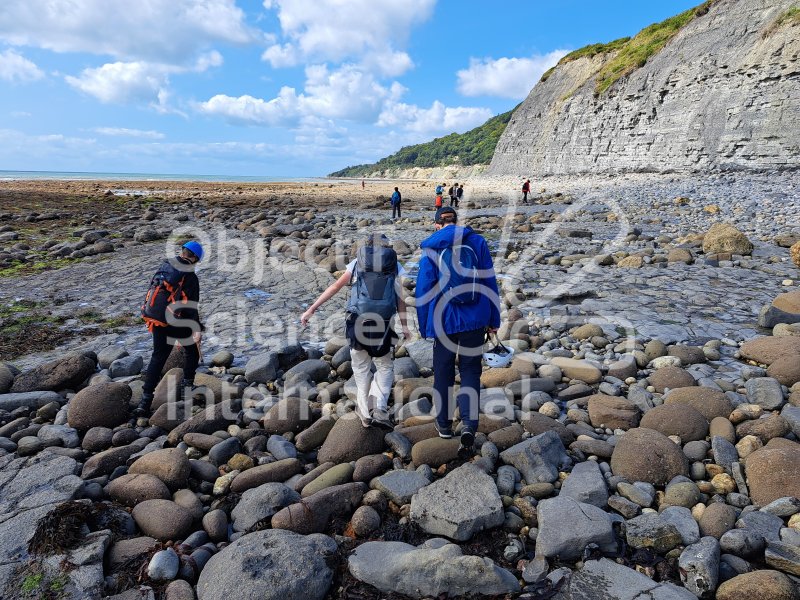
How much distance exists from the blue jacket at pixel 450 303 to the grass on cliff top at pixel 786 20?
36307mm

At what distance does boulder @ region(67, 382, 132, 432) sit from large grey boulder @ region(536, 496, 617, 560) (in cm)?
416

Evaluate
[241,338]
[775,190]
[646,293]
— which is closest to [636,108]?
[775,190]

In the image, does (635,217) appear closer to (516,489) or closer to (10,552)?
(516,489)

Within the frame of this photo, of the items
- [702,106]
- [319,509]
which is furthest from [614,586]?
[702,106]

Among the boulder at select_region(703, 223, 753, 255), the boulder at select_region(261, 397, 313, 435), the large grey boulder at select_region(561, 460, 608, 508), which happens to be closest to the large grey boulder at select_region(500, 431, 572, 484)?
the large grey boulder at select_region(561, 460, 608, 508)

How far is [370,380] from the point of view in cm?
449

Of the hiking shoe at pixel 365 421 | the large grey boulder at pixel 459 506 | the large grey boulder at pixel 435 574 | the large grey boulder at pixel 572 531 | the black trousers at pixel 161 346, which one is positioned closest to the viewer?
the large grey boulder at pixel 435 574

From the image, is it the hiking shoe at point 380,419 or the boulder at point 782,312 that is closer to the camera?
the hiking shoe at point 380,419

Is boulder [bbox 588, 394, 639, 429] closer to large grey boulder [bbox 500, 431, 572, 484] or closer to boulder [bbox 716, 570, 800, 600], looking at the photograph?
large grey boulder [bbox 500, 431, 572, 484]

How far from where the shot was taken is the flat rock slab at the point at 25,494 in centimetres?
306

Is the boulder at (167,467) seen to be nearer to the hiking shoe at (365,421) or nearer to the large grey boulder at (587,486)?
the hiking shoe at (365,421)

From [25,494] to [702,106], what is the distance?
39.5 m

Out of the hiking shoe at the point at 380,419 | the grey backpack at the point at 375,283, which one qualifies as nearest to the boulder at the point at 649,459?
the hiking shoe at the point at 380,419

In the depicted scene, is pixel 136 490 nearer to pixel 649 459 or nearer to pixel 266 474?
pixel 266 474
